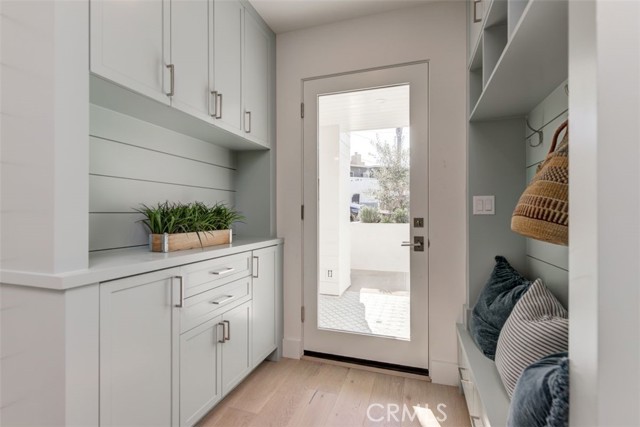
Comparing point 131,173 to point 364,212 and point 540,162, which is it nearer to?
point 364,212

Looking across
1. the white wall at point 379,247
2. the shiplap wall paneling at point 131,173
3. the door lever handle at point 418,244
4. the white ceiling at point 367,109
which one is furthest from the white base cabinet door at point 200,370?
the white ceiling at point 367,109

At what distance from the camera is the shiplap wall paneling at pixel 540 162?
1362 millimetres

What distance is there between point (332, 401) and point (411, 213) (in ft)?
4.30

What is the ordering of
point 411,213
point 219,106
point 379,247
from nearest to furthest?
point 219,106, point 411,213, point 379,247

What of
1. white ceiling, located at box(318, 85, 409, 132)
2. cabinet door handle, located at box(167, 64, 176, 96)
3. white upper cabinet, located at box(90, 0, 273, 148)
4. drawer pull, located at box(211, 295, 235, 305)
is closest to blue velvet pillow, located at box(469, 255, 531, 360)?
white ceiling, located at box(318, 85, 409, 132)

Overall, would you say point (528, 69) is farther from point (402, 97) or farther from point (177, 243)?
point (177, 243)

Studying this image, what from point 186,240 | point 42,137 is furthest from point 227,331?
point 42,137

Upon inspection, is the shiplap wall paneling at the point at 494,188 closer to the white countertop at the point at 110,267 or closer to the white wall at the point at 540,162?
the white wall at the point at 540,162

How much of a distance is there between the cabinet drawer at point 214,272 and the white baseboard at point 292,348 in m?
0.79

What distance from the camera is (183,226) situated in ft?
5.69

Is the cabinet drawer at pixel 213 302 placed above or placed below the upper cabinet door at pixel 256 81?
below

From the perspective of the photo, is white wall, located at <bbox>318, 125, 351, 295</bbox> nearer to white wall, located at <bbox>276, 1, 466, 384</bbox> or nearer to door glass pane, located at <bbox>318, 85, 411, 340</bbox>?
door glass pane, located at <bbox>318, 85, 411, 340</bbox>

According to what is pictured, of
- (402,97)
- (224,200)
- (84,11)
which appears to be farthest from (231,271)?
(402,97)

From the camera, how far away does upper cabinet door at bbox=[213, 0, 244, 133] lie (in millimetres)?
1859
